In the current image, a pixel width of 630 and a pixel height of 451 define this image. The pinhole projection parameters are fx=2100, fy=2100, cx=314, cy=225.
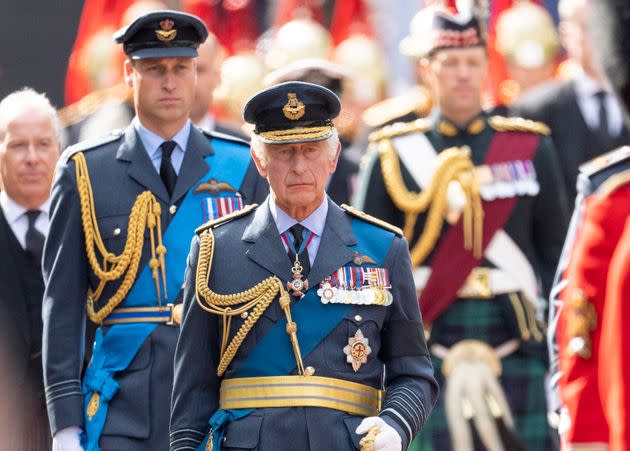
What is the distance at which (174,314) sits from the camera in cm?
762

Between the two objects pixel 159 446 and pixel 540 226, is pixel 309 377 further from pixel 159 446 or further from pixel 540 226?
pixel 540 226

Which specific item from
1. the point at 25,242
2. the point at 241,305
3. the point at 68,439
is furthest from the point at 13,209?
the point at 241,305

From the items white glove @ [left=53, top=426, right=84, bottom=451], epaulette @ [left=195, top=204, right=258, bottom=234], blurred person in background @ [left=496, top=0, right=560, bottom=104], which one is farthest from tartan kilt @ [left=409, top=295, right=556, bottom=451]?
blurred person in background @ [left=496, top=0, right=560, bottom=104]

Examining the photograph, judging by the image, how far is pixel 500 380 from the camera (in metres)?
9.97

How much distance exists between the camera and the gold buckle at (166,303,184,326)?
7605 millimetres

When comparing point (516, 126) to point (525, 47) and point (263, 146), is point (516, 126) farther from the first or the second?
point (525, 47)

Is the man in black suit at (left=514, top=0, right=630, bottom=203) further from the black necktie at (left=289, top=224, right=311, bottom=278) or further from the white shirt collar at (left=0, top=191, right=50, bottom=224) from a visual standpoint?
the black necktie at (left=289, top=224, right=311, bottom=278)

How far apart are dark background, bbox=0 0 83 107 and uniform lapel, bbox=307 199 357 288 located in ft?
34.4

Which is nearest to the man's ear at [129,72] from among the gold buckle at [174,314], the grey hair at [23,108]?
the gold buckle at [174,314]

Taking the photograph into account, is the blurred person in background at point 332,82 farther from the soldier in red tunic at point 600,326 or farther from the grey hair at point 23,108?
the soldier in red tunic at point 600,326

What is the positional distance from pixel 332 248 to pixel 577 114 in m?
5.46

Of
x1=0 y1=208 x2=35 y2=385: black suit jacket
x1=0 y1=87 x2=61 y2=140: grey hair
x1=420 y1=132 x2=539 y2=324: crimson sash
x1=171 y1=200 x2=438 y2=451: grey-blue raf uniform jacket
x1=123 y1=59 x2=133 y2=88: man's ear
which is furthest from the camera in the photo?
x1=420 y1=132 x2=539 y2=324: crimson sash

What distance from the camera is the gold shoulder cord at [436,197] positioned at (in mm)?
9930

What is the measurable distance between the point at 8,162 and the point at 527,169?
2556 millimetres
